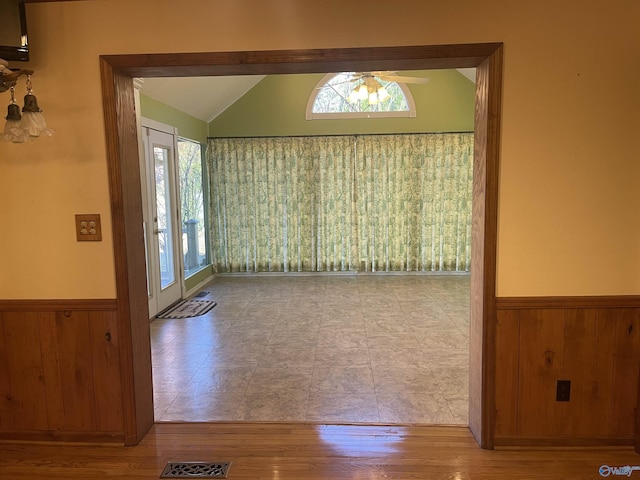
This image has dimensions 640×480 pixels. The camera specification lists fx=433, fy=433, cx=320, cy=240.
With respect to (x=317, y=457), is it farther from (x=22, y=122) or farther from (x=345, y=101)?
(x=345, y=101)

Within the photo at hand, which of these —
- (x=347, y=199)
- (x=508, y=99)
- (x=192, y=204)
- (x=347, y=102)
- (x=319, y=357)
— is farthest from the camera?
(x=347, y=199)

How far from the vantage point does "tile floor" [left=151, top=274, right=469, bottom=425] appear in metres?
2.75

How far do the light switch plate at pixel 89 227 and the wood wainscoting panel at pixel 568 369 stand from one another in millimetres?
2074

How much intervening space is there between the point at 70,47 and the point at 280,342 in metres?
2.81

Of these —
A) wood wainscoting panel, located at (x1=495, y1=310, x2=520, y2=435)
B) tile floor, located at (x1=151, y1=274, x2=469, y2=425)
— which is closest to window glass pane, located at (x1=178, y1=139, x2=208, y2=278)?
tile floor, located at (x1=151, y1=274, x2=469, y2=425)

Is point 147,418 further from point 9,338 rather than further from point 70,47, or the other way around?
point 70,47

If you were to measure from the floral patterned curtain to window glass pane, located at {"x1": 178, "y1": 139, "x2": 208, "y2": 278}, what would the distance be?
0.76ft

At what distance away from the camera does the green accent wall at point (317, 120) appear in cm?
647

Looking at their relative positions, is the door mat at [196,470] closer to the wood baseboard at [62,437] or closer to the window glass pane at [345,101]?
the wood baseboard at [62,437]

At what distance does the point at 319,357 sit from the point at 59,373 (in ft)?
6.37

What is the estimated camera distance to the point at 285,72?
2215mm

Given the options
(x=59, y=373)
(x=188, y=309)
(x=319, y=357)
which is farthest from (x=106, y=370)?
(x=188, y=309)

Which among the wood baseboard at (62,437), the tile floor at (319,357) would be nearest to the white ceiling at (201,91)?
the tile floor at (319,357)

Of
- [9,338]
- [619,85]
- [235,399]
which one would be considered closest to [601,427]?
[619,85]
